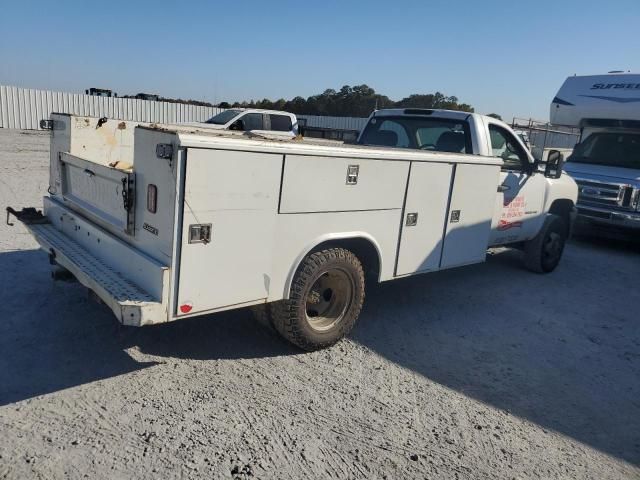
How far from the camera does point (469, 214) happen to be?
Answer: 5523mm

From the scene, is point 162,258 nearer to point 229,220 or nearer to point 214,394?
point 229,220

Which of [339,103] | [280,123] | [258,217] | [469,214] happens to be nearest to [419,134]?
[469,214]

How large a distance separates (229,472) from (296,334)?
1436 millimetres

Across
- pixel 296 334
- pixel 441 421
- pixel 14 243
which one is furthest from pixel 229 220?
pixel 14 243

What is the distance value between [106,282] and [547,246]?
6.22 meters

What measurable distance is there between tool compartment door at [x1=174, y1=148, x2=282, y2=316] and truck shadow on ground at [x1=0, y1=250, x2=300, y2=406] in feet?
3.01

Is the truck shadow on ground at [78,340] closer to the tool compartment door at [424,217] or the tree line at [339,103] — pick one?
the tool compartment door at [424,217]

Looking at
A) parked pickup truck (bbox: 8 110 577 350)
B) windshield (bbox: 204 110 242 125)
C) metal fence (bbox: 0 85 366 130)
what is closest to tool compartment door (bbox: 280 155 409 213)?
Result: parked pickup truck (bbox: 8 110 577 350)

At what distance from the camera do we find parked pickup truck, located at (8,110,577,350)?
11.0 feet

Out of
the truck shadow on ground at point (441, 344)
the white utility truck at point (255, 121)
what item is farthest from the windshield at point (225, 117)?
the truck shadow on ground at point (441, 344)

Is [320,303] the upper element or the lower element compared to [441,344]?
upper

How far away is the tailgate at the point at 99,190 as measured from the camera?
3666mm

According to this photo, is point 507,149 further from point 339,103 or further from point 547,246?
point 339,103

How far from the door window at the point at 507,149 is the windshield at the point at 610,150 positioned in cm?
530
